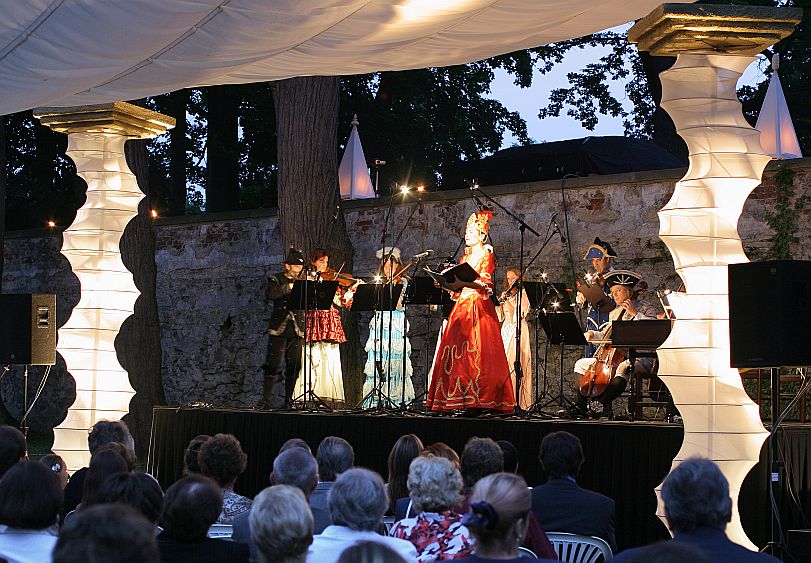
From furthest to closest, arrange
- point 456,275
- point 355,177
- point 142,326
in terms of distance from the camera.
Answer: point 355,177 < point 142,326 < point 456,275

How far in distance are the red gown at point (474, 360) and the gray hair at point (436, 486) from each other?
522 centimetres

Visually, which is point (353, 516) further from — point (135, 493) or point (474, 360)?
point (474, 360)

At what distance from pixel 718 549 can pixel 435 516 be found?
1.03 m

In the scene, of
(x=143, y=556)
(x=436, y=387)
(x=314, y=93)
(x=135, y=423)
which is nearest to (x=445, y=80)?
(x=314, y=93)

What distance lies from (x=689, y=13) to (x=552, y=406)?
20.7 ft

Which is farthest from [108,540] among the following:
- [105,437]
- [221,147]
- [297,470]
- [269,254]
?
[221,147]

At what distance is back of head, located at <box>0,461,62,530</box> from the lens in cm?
331

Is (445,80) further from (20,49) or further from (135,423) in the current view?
(20,49)

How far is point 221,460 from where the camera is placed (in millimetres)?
4625

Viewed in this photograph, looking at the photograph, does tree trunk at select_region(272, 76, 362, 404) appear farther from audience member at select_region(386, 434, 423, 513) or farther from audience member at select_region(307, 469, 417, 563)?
audience member at select_region(307, 469, 417, 563)

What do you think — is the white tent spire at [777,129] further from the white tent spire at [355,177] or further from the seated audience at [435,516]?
the seated audience at [435,516]

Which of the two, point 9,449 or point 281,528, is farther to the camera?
point 9,449

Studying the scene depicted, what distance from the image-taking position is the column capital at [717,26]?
5.29 metres

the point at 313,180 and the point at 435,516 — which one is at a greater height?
the point at 313,180
